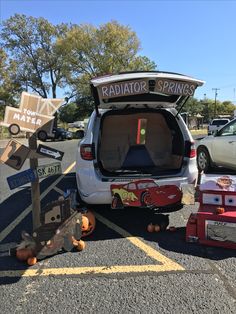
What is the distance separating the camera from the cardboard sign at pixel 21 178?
13.5 ft

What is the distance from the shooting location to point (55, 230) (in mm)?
4113

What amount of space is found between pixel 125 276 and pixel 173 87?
235 cm

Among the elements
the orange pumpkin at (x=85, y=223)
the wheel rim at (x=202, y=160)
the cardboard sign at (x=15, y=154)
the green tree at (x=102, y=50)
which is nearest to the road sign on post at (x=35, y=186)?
the cardboard sign at (x=15, y=154)

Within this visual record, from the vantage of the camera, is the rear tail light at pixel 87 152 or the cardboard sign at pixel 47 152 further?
the rear tail light at pixel 87 152

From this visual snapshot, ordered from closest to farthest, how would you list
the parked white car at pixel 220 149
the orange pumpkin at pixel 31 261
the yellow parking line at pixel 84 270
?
the yellow parking line at pixel 84 270, the orange pumpkin at pixel 31 261, the parked white car at pixel 220 149

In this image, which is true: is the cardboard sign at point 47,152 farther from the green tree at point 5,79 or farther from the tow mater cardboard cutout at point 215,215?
the green tree at point 5,79

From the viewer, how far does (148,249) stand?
4.32 metres

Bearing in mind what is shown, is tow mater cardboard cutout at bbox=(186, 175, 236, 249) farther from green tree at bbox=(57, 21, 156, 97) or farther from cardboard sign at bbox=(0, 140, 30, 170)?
green tree at bbox=(57, 21, 156, 97)

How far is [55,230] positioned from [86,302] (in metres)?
1.06

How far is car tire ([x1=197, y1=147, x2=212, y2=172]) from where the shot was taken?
9.98 m

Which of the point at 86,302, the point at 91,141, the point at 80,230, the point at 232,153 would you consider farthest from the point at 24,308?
the point at 232,153

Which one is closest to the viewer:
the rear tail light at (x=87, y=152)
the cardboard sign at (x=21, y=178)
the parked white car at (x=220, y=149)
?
the cardboard sign at (x=21, y=178)

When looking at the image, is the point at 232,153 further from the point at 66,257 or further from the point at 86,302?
the point at 86,302

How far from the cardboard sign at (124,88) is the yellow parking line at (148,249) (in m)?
1.73
